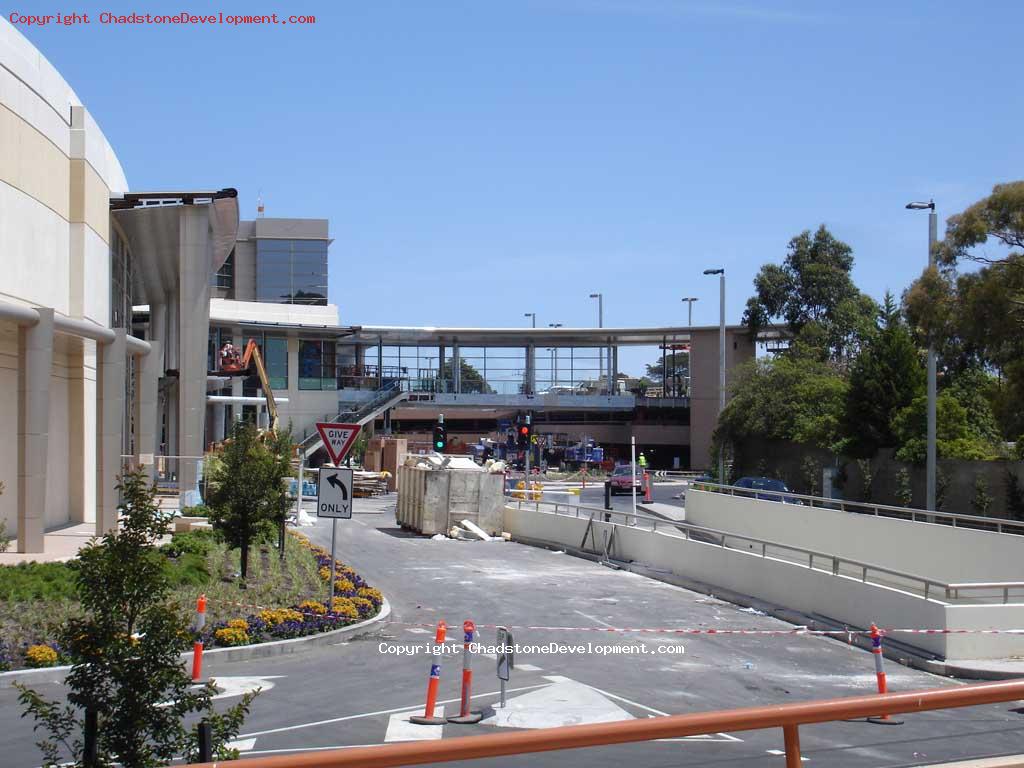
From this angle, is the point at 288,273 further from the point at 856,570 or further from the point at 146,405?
the point at 856,570

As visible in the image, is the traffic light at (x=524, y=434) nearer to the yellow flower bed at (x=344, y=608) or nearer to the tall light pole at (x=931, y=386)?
the tall light pole at (x=931, y=386)

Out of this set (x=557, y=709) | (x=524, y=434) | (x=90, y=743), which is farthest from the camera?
(x=524, y=434)

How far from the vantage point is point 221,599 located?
61.0 feet

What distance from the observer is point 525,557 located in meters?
30.4

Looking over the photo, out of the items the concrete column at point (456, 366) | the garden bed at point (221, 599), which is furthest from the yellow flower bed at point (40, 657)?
the concrete column at point (456, 366)

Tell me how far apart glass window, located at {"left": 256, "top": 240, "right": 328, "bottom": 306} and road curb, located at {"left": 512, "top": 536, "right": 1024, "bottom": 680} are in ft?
198

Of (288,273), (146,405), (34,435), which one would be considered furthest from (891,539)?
(288,273)

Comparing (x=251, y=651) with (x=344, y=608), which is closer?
(x=251, y=651)

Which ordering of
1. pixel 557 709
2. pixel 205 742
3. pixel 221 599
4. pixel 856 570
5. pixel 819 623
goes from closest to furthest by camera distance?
1. pixel 205 742
2. pixel 557 709
3. pixel 221 599
4. pixel 819 623
5. pixel 856 570

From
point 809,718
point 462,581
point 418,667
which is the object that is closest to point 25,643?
point 418,667

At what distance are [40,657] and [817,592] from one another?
1269cm

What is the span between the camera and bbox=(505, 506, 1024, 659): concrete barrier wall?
16.0m

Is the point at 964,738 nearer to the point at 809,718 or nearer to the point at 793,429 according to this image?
the point at 809,718

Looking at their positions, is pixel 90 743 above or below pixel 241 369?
below
